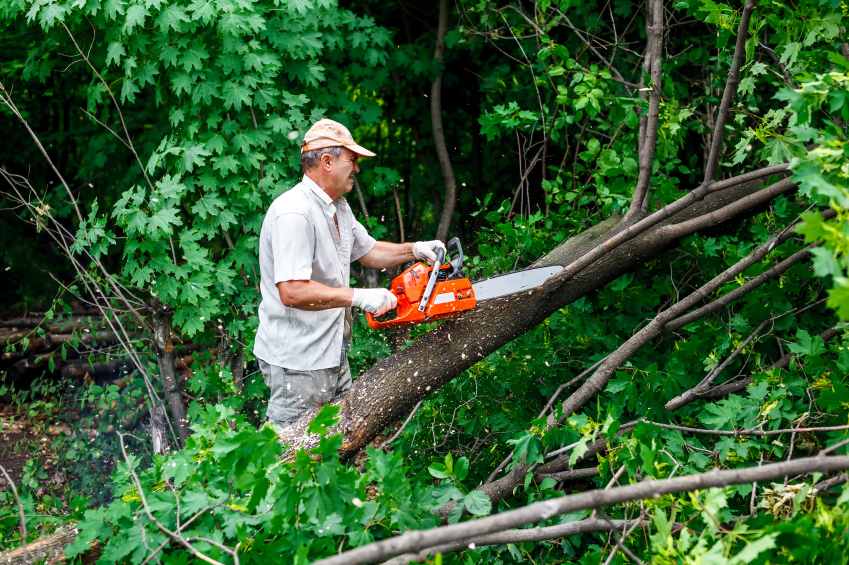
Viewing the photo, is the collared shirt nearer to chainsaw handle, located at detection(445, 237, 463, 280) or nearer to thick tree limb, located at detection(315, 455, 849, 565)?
chainsaw handle, located at detection(445, 237, 463, 280)

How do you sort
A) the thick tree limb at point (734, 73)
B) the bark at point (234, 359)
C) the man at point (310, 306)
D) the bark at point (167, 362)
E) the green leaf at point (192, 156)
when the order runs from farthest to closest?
1. the bark at point (234, 359)
2. the bark at point (167, 362)
3. the green leaf at point (192, 156)
4. the man at point (310, 306)
5. the thick tree limb at point (734, 73)

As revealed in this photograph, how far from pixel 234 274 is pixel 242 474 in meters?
2.62

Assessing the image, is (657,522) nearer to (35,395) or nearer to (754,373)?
(754,373)

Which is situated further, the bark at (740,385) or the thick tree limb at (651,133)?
the thick tree limb at (651,133)

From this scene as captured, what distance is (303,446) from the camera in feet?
8.89

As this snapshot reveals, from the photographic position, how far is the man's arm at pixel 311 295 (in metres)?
2.88

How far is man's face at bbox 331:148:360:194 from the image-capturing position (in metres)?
3.20

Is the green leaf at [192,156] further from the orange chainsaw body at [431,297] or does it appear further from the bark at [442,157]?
the bark at [442,157]

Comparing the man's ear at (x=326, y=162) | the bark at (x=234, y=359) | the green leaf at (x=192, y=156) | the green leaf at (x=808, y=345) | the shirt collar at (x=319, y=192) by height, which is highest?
the green leaf at (x=192, y=156)

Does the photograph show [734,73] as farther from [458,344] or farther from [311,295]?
[311,295]

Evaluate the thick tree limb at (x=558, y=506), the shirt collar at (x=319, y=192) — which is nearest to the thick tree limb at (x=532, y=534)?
the thick tree limb at (x=558, y=506)

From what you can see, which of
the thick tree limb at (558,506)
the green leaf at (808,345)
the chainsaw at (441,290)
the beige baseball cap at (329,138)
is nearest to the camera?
the thick tree limb at (558,506)

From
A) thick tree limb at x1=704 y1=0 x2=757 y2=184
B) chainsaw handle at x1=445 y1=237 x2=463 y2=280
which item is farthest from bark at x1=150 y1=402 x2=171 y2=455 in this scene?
thick tree limb at x1=704 y1=0 x2=757 y2=184

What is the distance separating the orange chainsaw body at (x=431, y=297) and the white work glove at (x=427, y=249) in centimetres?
30
